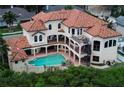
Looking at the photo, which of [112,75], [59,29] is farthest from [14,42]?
[112,75]

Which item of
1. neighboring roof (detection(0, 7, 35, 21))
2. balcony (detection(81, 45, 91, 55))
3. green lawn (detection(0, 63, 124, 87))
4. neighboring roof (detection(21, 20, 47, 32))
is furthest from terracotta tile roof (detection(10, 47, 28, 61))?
neighboring roof (detection(0, 7, 35, 21))

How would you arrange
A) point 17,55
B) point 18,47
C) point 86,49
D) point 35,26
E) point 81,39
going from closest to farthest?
point 17,55 < point 86,49 < point 81,39 < point 18,47 < point 35,26

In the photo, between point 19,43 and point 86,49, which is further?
point 19,43

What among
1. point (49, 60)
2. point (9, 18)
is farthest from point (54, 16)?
point (9, 18)

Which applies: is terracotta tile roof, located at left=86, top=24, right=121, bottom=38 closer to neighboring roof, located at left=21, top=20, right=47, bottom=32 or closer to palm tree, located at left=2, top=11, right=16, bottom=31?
neighboring roof, located at left=21, top=20, right=47, bottom=32

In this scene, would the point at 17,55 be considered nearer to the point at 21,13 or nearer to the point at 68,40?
the point at 68,40

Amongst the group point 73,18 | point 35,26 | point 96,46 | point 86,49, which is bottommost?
point 86,49

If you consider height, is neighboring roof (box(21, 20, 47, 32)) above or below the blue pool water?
above

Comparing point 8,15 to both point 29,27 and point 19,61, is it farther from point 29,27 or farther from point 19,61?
point 19,61
